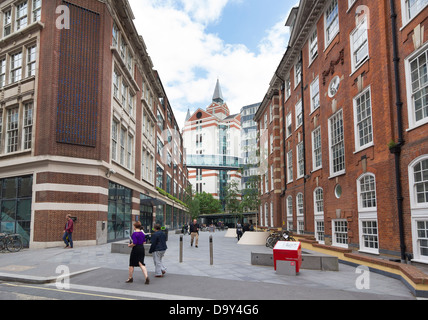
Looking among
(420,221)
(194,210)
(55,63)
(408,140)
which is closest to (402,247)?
(420,221)

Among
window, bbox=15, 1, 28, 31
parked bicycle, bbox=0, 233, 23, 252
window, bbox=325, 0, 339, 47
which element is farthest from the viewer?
window, bbox=15, 1, 28, 31

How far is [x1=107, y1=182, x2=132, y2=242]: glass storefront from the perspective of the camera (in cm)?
2178

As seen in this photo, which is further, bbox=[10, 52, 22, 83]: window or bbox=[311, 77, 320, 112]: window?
bbox=[10, 52, 22, 83]: window

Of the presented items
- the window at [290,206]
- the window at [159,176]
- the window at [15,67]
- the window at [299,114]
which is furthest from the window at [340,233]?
the window at [159,176]

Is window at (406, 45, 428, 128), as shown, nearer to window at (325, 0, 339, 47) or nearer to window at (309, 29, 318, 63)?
window at (325, 0, 339, 47)

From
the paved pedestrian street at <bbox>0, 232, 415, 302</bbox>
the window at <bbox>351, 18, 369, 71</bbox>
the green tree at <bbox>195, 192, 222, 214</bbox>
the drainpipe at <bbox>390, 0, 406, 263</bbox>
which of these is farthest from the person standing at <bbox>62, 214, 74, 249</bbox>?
the green tree at <bbox>195, 192, 222, 214</bbox>

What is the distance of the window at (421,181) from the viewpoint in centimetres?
1018

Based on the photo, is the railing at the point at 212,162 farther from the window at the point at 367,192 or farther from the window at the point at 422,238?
the window at the point at 422,238

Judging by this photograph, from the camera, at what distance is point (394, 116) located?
11.7m

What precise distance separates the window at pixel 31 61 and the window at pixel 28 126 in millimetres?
1862

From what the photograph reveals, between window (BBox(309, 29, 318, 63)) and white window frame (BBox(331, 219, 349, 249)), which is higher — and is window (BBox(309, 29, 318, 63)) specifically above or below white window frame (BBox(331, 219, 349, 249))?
above

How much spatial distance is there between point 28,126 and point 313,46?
17323mm

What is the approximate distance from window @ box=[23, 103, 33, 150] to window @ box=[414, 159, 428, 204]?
61.2ft

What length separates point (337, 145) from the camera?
16922mm
